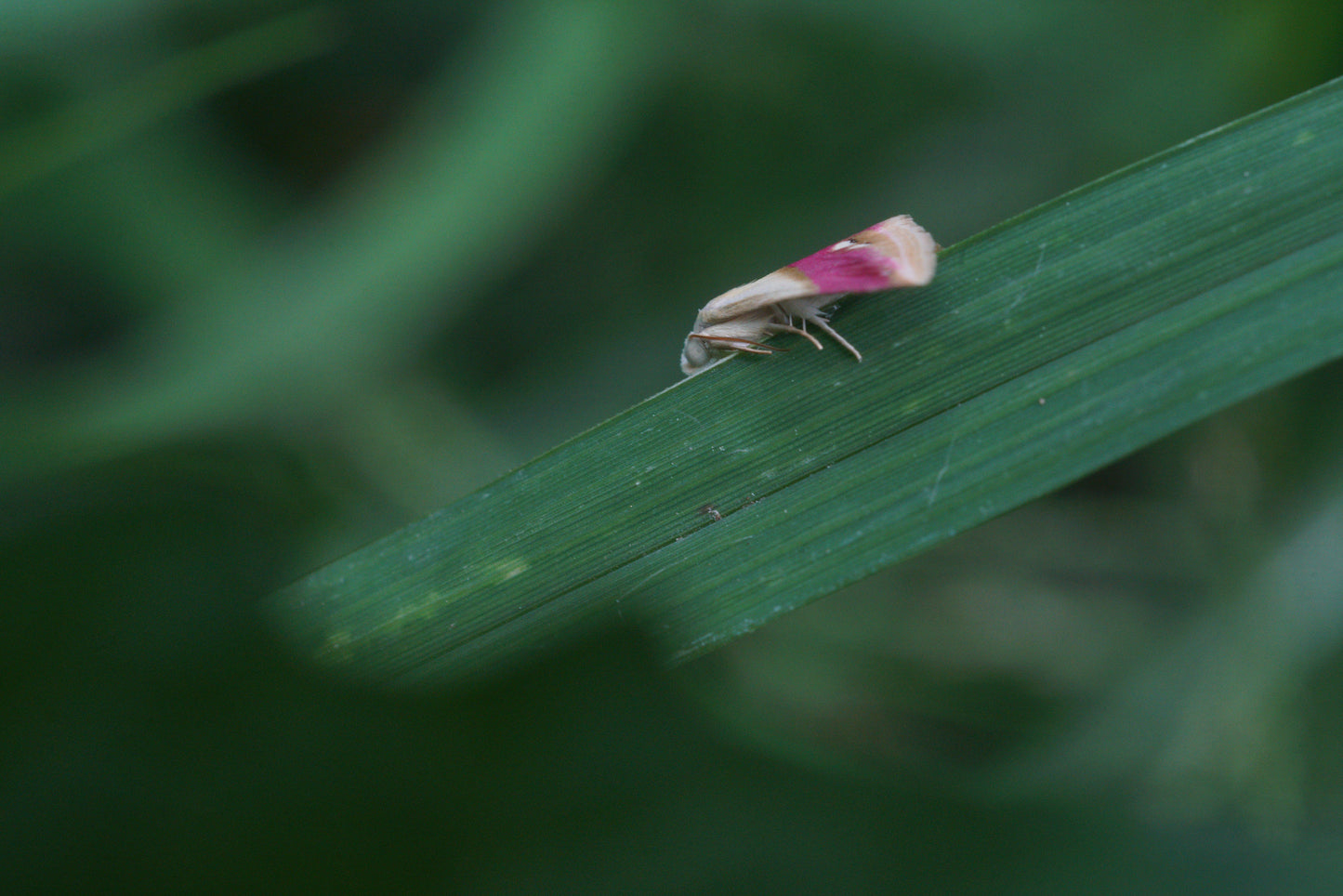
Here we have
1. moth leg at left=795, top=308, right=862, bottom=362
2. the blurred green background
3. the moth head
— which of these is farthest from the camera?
the blurred green background

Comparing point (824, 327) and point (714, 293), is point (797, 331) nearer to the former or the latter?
point (824, 327)

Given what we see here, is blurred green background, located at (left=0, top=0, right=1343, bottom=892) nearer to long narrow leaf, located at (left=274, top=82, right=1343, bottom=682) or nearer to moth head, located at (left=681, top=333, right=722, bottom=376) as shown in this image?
long narrow leaf, located at (left=274, top=82, right=1343, bottom=682)

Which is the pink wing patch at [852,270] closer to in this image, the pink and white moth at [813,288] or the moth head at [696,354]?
the pink and white moth at [813,288]

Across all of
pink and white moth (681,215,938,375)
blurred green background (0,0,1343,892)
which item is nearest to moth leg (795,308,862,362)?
pink and white moth (681,215,938,375)

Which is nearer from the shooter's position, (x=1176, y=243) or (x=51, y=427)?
(x=1176, y=243)

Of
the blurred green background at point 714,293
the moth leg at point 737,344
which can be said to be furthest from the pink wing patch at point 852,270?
the blurred green background at point 714,293

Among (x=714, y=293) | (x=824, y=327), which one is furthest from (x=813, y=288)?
(x=714, y=293)

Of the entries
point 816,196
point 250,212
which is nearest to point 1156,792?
point 816,196

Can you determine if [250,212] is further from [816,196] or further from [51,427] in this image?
[816,196]
